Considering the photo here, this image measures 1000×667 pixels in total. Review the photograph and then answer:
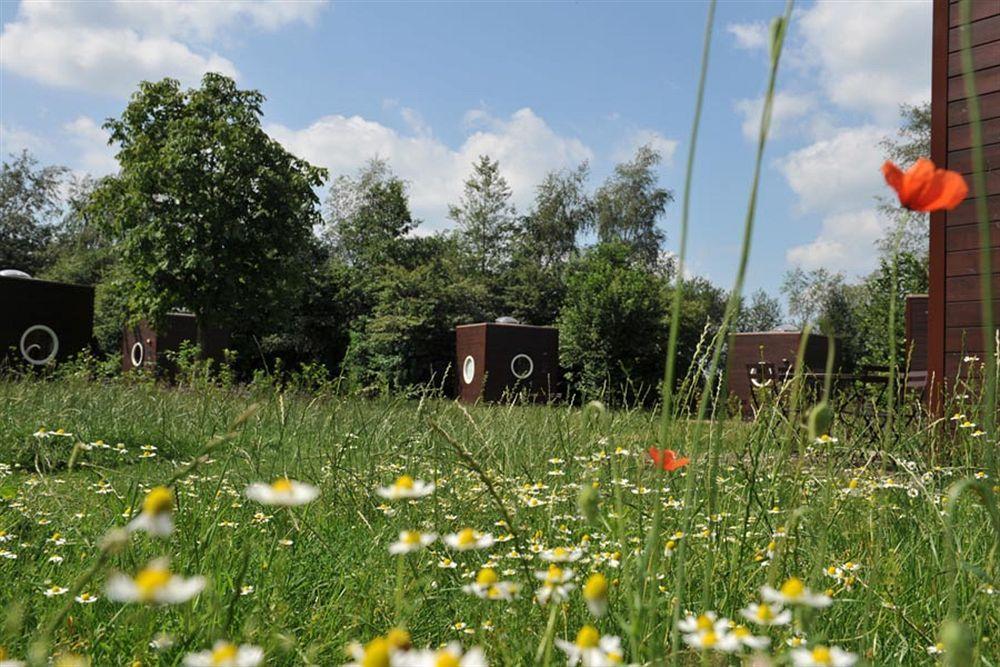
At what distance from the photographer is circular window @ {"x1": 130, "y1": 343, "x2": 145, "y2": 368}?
18.7 metres

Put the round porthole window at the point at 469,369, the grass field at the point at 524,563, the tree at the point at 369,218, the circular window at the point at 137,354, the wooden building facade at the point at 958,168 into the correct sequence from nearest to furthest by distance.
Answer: the grass field at the point at 524,563 → the wooden building facade at the point at 958,168 → the round porthole window at the point at 469,369 → the circular window at the point at 137,354 → the tree at the point at 369,218

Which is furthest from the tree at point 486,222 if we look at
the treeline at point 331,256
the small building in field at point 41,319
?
the small building in field at point 41,319

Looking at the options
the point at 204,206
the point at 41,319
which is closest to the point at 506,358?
the point at 204,206

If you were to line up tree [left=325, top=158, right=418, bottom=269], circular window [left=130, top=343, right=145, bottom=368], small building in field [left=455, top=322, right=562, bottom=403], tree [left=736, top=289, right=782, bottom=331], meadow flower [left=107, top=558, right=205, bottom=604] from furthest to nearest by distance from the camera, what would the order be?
1. tree [left=736, top=289, right=782, bottom=331]
2. tree [left=325, top=158, right=418, bottom=269]
3. circular window [left=130, top=343, right=145, bottom=368]
4. small building in field [left=455, top=322, right=562, bottom=403]
5. meadow flower [left=107, top=558, right=205, bottom=604]

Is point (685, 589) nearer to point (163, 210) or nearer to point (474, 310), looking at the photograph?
point (163, 210)

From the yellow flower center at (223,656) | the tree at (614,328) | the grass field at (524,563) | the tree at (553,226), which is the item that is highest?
the tree at (553,226)

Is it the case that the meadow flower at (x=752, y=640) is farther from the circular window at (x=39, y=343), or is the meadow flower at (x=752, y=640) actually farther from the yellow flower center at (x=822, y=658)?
the circular window at (x=39, y=343)

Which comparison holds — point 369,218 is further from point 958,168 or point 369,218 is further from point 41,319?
point 958,168

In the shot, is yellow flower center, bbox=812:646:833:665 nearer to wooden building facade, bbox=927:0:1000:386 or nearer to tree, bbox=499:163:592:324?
wooden building facade, bbox=927:0:1000:386

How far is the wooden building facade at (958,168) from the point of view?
5430mm

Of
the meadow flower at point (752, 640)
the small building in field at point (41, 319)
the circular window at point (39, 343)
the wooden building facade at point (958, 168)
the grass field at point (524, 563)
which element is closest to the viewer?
the meadow flower at point (752, 640)

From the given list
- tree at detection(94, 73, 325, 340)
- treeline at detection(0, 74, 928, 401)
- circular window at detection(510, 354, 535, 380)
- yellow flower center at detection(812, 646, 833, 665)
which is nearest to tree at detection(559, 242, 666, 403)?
treeline at detection(0, 74, 928, 401)

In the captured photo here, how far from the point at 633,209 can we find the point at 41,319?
869 inches

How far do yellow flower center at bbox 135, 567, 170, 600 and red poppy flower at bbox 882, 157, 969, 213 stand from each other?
2.45ft
